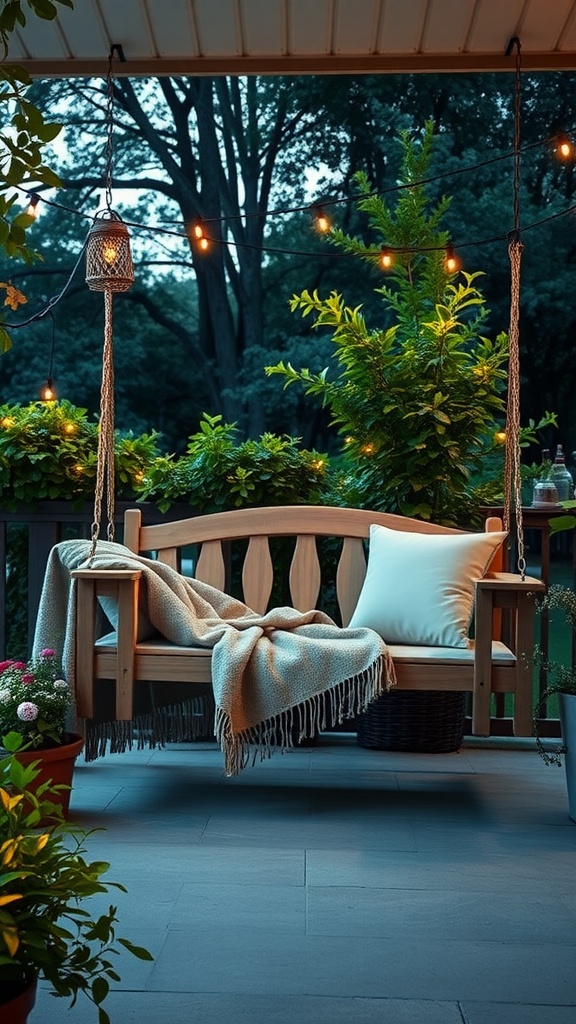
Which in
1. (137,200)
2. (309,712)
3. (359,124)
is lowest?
(309,712)

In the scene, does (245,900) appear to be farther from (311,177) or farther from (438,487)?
(311,177)

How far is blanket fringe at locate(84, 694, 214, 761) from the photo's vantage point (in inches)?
124

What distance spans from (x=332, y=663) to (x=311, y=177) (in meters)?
9.03

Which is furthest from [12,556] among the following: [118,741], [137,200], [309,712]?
[137,200]

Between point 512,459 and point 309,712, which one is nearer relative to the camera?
point 309,712

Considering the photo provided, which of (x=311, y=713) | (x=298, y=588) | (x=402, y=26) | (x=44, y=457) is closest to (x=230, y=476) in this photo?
(x=298, y=588)

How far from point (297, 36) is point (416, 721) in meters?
2.16

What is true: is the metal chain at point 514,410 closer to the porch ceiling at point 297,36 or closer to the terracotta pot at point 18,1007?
the porch ceiling at point 297,36

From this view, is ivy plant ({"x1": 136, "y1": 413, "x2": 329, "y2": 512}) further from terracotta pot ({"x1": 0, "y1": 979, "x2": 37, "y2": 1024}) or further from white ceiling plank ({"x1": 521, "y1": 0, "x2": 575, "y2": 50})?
terracotta pot ({"x1": 0, "y1": 979, "x2": 37, "y2": 1024})

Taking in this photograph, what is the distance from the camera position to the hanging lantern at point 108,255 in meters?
3.25

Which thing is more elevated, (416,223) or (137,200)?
(137,200)

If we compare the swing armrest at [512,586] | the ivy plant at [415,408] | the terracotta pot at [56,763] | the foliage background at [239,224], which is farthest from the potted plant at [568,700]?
the foliage background at [239,224]

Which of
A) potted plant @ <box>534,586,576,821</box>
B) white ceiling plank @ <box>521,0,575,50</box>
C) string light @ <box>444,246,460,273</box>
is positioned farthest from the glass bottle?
white ceiling plank @ <box>521,0,575,50</box>

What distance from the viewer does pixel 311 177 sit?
11055 millimetres
